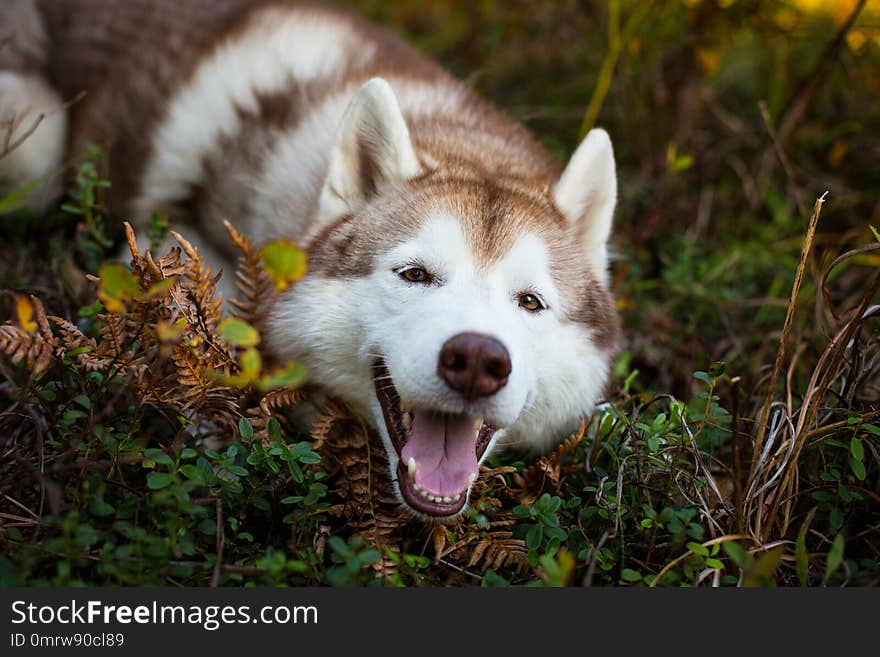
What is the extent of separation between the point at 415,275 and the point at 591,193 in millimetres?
887

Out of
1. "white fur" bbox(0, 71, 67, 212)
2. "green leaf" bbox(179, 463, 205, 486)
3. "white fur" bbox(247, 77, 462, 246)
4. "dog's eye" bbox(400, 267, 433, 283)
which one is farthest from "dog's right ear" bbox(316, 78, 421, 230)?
"white fur" bbox(0, 71, 67, 212)

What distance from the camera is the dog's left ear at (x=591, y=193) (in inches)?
123

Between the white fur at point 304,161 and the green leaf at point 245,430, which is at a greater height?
the white fur at point 304,161

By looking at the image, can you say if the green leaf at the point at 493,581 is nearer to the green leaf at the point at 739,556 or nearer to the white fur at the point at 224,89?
the green leaf at the point at 739,556

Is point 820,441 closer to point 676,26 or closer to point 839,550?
point 839,550

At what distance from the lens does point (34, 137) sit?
434 centimetres

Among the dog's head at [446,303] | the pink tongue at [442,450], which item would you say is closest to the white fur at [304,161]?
the dog's head at [446,303]

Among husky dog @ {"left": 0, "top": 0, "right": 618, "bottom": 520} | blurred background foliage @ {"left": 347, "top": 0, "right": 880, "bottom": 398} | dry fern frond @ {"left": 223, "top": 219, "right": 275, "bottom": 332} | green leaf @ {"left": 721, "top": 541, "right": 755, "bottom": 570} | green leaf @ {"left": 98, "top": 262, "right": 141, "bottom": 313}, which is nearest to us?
green leaf @ {"left": 98, "top": 262, "right": 141, "bottom": 313}

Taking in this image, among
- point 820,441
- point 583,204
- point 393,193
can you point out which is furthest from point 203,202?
point 820,441

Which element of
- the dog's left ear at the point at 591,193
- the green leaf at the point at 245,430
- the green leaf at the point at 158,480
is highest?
the dog's left ear at the point at 591,193

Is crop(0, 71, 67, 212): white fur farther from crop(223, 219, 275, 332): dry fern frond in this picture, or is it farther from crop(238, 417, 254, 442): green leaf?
crop(238, 417, 254, 442): green leaf

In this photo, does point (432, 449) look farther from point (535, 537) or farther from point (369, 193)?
point (369, 193)

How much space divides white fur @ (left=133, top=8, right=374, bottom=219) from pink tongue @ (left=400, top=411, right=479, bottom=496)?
2.05m

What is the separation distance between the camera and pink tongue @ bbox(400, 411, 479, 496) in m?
2.57
